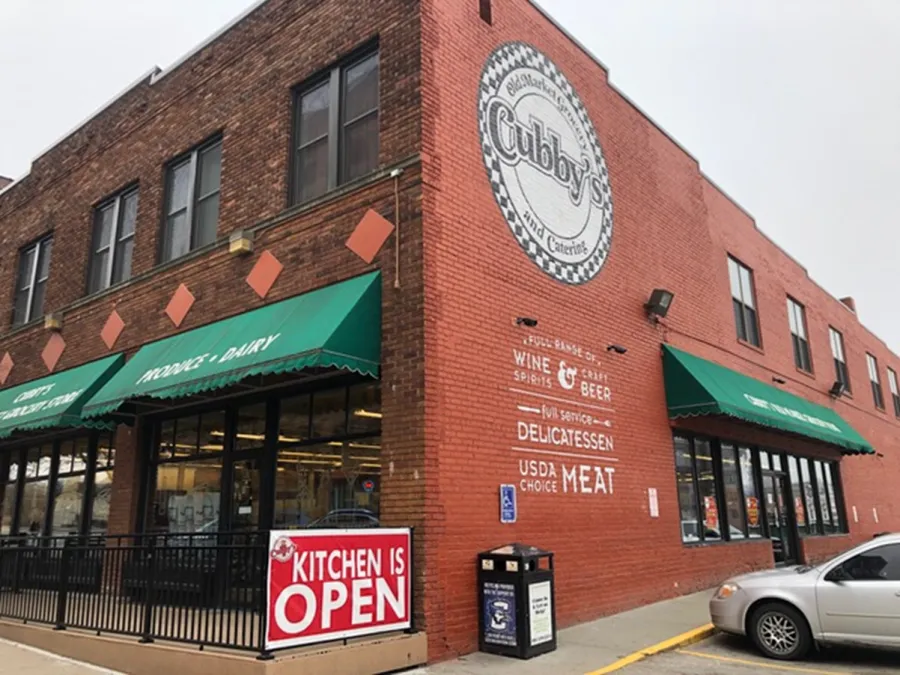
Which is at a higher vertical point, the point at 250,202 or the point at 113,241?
the point at 113,241

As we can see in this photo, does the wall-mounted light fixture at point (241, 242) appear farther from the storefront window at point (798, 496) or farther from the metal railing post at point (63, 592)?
the storefront window at point (798, 496)

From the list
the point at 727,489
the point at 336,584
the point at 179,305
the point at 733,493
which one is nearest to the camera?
the point at 336,584

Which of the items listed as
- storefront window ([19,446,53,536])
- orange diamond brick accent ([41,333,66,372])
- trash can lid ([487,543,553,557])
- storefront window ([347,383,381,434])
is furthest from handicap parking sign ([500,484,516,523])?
storefront window ([19,446,53,536])

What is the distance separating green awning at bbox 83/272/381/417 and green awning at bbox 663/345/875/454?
669 centimetres

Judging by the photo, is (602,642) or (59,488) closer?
(602,642)

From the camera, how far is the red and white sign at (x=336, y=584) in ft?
20.6

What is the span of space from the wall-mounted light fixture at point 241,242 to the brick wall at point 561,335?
11.1ft

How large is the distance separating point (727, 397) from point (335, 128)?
8.26 meters

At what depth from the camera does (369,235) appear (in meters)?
9.30

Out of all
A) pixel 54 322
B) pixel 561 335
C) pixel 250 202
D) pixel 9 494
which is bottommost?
pixel 9 494

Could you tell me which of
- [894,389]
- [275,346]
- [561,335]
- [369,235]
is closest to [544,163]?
[561,335]

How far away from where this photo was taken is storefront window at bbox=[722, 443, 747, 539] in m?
14.8

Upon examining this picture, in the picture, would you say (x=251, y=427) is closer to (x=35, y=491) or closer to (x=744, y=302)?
(x=35, y=491)

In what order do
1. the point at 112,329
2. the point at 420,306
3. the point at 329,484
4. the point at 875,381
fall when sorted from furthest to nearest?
the point at 875,381, the point at 112,329, the point at 329,484, the point at 420,306
